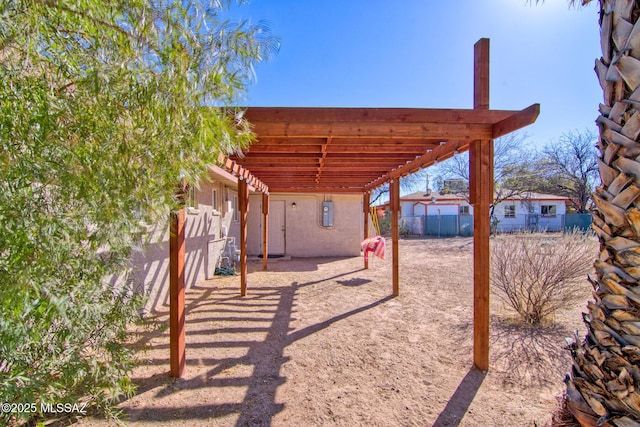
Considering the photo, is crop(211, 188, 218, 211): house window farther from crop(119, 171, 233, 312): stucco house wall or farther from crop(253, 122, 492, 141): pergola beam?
crop(253, 122, 492, 141): pergola beam

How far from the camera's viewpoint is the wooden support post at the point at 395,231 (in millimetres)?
5996

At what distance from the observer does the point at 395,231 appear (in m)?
6.10

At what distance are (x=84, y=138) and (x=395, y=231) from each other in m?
5.45

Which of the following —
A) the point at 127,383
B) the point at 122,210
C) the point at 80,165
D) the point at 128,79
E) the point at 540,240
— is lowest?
the point at 127,383

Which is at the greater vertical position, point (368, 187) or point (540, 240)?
point (368, 187)

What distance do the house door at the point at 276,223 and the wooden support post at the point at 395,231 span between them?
587 centimetres

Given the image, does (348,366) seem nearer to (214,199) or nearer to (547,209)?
(214,199)

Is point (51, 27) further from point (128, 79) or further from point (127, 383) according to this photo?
point (127, 383)

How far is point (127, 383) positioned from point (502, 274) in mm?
4765

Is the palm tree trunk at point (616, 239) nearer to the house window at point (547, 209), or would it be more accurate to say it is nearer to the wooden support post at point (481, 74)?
the wooden support post at point (481, 74)

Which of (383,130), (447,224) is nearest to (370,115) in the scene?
(383,130)

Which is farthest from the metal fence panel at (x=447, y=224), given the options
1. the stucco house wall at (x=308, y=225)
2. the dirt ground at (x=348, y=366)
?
the dirt ground at (x=348, y=366)

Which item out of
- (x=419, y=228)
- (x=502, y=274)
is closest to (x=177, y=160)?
(x=502, y=274)

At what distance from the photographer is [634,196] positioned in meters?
1.20
